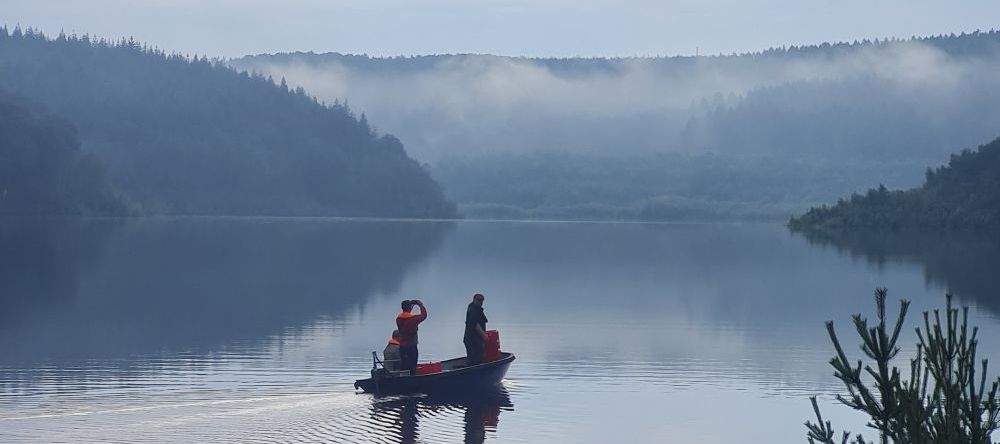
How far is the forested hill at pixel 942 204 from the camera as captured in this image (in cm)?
16750

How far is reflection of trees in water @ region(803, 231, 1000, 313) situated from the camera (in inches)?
2709

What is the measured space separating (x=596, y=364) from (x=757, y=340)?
9502 mm

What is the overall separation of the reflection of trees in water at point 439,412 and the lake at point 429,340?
70 mm

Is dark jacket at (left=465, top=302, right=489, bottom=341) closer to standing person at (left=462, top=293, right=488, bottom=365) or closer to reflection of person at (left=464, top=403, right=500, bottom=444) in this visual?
standing person at (left=462, top=293, right=488, bottom=365)

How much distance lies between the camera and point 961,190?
173875 mm

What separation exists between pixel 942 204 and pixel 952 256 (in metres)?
73.3

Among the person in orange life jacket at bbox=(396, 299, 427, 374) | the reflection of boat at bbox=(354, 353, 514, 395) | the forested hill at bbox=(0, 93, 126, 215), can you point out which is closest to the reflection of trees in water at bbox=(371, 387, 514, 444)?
the reflection of boat at bbox=(354, 353, 514, 395)

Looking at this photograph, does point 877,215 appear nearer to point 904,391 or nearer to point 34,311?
point 34,311

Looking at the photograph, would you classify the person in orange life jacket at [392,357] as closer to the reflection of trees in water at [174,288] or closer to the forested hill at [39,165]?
the reflection of trees in water at [174,288]

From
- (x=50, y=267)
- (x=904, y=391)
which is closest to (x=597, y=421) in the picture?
(x=904, y=391)

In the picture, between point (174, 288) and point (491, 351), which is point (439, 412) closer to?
point (491, 351)

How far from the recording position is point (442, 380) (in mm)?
31766

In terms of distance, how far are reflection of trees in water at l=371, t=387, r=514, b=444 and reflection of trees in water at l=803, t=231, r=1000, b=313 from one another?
3063cm

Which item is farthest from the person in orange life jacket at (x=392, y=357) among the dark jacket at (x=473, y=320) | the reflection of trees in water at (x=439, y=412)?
the dark jacket at (x=473, y=320)
